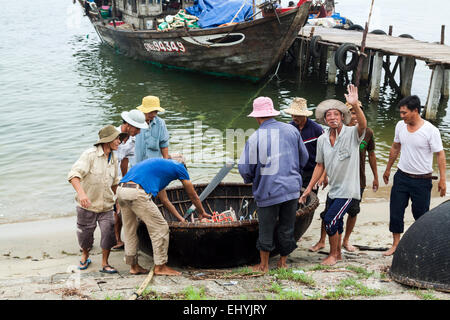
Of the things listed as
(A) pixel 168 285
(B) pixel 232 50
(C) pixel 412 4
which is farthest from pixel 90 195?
(C) pixel 412 4

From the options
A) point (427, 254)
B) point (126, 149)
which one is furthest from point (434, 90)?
point (427, 254)

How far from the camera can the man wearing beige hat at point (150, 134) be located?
5.80 m

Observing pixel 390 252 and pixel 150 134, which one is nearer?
pixel 390 252

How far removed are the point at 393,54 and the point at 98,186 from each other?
495 inches

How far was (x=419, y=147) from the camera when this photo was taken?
506cm

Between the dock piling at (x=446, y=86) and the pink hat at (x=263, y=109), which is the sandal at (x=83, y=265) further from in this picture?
the dock piling at (x=446, y=86)

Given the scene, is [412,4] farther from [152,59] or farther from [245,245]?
[245,245]

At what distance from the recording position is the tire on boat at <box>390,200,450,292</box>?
3.83 m

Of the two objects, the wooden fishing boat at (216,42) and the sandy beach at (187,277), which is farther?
the wooden fishing boat at (216,42)

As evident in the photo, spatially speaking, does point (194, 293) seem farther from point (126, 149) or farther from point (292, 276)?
point (126, 149)

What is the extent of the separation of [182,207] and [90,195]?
1.64 metres

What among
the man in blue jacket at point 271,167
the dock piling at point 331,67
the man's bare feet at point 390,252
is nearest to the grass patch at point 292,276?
the man in blue jacket at point 271,167

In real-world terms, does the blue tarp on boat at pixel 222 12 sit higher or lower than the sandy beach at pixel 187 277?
higher

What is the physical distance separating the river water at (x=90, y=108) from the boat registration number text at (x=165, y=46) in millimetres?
1181
